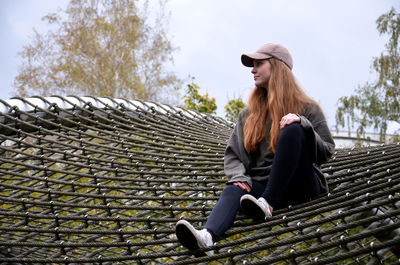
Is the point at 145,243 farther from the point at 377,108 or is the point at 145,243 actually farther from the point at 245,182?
the point at 377,108

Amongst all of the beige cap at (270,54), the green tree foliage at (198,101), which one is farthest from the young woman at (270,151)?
the green tree foliage at (198,101)

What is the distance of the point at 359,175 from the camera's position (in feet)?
6.89

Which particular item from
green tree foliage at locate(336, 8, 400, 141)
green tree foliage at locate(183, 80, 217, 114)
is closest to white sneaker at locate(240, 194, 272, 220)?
green tree foliage at locate(183, 80, 217, 114)

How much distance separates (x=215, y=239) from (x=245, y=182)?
0.25 meters

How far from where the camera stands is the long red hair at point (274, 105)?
79.2 inches

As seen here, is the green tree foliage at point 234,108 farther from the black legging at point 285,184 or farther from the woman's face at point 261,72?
the black legging at point 285,184

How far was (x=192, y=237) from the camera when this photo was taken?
5.70 ft

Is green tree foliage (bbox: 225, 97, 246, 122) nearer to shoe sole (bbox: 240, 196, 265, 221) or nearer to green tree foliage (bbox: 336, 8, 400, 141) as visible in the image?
green tree foliage (bbox: 336, 8, 400, 141)

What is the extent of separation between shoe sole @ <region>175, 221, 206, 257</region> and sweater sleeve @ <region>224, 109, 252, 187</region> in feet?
0.96

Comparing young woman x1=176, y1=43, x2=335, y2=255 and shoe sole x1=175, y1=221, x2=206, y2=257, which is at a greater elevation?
young woman x1=176, y1=43, x2=335, y2=255

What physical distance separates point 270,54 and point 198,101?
5.51 metres

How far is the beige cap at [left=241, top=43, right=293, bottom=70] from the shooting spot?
208cm

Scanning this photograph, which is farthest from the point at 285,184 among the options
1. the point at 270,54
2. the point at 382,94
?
the point at 382,94

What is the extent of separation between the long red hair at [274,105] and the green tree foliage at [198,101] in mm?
5360
